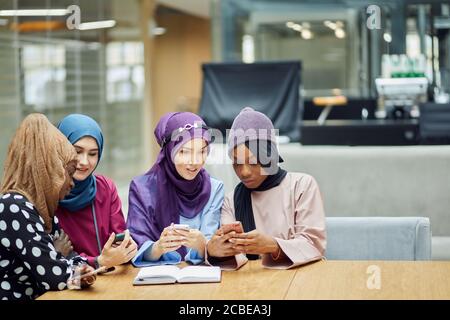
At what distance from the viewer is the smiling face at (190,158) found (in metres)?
2.39

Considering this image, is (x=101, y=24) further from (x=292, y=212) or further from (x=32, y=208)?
(x=32, y=208)

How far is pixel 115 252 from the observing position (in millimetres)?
2127

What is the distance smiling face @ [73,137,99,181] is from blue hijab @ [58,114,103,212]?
13mm

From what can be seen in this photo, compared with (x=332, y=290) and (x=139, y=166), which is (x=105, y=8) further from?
(x=332, y=290)

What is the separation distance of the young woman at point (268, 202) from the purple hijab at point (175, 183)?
0.31 ft

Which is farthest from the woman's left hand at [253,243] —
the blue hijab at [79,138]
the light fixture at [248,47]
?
the light fixture at [248,47]

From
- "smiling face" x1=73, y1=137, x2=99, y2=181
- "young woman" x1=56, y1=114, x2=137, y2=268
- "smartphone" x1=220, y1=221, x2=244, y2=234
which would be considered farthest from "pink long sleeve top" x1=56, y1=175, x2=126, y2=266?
"smartphone" x1=220, y1=221, x2=244, y2=234

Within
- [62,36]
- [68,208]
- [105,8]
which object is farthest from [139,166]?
[68,208]

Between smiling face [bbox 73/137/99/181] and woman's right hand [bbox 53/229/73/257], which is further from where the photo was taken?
smiling face [bbox 73/137/99/181]

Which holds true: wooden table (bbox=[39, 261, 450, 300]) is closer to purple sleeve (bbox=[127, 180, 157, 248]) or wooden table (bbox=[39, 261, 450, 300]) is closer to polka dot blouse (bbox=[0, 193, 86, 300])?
polka dot blouse (bbox=[0, 193, 86, 300])

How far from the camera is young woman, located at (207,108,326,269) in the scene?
2275 mm

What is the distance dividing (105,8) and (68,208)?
15.1 ft

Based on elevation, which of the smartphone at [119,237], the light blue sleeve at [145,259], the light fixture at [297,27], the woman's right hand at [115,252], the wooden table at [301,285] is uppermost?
the light fixture at [297,27]

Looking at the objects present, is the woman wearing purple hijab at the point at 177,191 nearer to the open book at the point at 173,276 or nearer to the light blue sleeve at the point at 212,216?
the light blue sleeve at the point at 212,216
